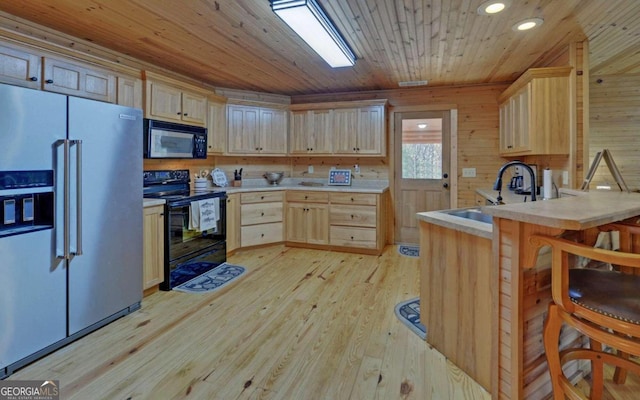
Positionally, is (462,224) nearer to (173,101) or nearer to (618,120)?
(173,101)

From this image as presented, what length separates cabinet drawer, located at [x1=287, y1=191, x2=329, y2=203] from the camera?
4648mm

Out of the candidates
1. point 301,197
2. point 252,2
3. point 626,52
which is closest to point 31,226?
point 252,2

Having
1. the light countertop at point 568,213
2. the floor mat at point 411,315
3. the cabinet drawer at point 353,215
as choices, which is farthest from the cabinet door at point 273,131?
the light countertop at point 568,213

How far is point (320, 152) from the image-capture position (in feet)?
16.3

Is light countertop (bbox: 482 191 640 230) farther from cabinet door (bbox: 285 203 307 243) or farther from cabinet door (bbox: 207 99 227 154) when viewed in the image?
cabinet door (bbox: 207 99 227 154)

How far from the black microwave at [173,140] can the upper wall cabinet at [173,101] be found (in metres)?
0.08

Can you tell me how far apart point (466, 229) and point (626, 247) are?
784mm

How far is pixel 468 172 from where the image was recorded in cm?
472

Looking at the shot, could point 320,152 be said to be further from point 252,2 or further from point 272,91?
point 252,2

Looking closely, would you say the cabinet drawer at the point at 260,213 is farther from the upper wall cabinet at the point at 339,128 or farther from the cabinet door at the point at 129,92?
the cabinet door at the point at 129,92

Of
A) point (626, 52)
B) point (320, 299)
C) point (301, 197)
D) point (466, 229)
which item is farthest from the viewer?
point (301, 197)

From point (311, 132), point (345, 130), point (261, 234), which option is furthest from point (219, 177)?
point (345, 130)

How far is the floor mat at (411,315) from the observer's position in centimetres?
238

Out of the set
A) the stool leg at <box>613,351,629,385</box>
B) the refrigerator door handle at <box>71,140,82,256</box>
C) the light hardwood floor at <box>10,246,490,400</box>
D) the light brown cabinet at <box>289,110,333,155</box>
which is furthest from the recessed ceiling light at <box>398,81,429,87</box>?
the refrigerator door handle at <box>71,140,82,256</box>
